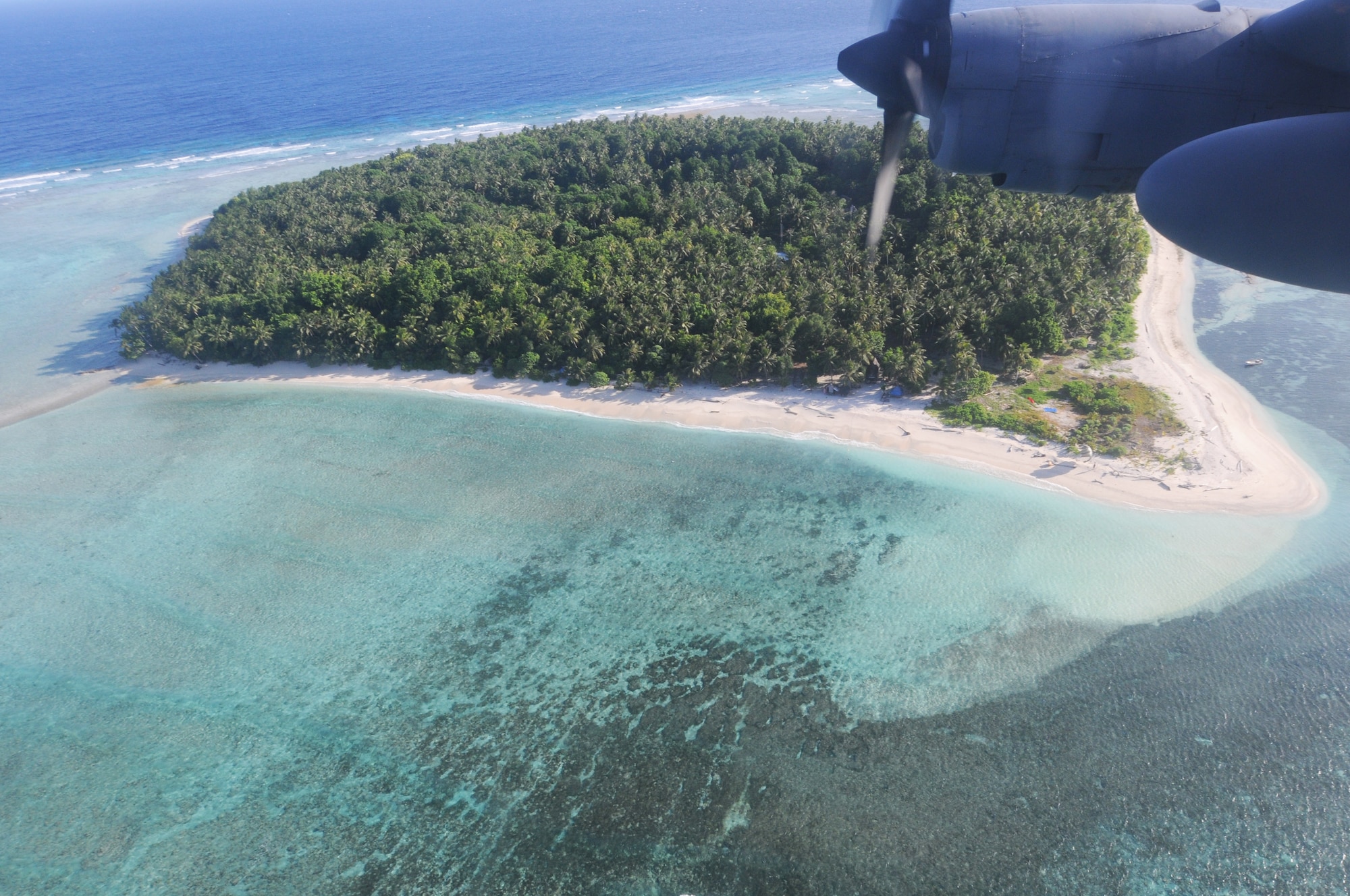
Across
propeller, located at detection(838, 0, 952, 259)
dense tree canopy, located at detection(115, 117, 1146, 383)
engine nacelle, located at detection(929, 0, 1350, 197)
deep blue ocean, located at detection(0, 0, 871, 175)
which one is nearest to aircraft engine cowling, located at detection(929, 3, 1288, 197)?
engine nacelle, located at detection(929, 0, 1350, 197)

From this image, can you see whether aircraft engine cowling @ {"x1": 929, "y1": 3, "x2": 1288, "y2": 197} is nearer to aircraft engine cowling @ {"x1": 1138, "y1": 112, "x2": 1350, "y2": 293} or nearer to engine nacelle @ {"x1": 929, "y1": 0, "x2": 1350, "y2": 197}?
engine nacelle @ {"x1": 929, "y1": 0, "x2": 1350, "y2": 197}

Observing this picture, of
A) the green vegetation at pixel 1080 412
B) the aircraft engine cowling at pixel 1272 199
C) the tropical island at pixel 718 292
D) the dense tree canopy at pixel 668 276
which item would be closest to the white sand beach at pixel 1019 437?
the tropical island at pixel 718 292

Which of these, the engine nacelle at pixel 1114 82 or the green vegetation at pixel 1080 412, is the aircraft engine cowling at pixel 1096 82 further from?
the green vegetation at pixel 1080 412

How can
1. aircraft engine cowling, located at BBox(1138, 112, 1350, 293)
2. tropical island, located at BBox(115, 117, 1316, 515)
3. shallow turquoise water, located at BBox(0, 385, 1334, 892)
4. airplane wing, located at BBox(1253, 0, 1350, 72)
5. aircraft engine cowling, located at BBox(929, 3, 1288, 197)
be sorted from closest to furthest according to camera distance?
aircraft engine cowling, located at BBox(1138, 112, 1350, 293)
airplane wing, located at BBox(1253, 0, 1350, 72)
aircraft engine cowling, located at BBox(929, 3, 1288, 197)
shallow turquoise water, located at BBox(0, 385, 1334, 892)
tropical island, located at BBox(115, 117, 1316, 515)

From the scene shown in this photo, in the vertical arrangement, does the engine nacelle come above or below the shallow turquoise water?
above

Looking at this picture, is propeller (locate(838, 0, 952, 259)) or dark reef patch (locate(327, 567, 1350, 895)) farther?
dark reef patch (locate(327, 567, 1350, 895))

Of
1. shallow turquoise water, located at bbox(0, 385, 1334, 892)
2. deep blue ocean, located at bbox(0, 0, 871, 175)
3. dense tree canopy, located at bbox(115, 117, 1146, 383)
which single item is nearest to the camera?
shallow turquoise water, located at bbox(0, 385, 1334, 892)

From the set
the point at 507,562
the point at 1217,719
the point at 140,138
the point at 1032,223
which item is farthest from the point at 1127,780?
the point at 140,138

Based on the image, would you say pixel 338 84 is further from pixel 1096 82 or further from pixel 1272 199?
pixel 1272 199
